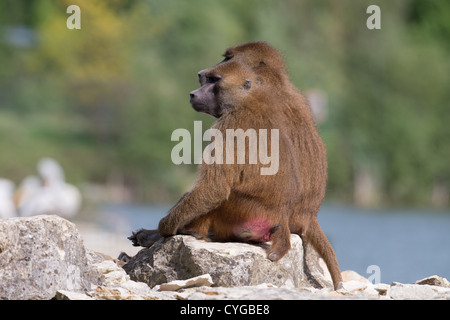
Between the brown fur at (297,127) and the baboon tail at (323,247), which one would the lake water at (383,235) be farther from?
the brown fur at (297,127)

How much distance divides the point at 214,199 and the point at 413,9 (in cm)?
4926

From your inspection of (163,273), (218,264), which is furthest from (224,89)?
(163,273)

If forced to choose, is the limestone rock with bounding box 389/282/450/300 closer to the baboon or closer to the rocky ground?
the rocky ground

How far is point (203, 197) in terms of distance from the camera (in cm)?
639

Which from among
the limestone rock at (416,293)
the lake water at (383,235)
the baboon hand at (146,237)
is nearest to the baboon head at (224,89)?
the baboon hand at (146,237)

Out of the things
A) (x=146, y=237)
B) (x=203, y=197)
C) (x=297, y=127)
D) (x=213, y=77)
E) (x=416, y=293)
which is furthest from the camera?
(x=146, y=237)

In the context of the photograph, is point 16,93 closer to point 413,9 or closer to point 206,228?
point 413,9

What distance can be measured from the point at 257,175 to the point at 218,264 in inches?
31.9

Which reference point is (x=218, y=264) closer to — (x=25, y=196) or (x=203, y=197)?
(x=203, y=197)

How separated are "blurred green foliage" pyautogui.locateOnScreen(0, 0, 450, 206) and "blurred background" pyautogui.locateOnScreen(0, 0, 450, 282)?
3.8 inches

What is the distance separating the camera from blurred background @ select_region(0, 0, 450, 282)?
36938 millimetres

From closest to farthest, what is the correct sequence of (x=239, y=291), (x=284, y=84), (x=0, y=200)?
(x=239, y=291), (x=284, y=84), (x=0, y=200)
